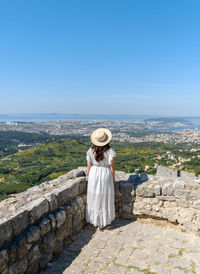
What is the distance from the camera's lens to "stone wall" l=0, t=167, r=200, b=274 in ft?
9.55

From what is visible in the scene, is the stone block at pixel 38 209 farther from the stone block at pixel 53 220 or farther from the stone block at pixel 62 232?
the stone block at pixel 62 232

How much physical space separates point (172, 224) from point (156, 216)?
1.16 feet

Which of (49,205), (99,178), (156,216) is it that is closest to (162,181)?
(156,216)

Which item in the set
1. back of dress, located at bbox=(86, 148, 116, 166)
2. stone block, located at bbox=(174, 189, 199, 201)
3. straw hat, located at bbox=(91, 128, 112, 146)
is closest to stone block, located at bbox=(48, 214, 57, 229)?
back of dress, located at bbox=(86, 148, 116, 166)

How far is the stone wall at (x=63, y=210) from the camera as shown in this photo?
2.91 m

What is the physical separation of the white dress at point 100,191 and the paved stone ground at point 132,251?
0.34m

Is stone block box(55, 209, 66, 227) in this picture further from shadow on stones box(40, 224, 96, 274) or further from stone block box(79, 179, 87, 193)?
stone block box(79, 179, 87, 193)

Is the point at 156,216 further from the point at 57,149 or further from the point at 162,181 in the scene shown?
the point at 57,149

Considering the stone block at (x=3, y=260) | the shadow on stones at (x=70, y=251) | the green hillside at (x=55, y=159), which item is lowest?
the green hillside at (x=55, y=159)

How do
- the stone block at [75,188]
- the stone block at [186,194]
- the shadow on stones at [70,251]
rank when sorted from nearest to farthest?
the shadow on stones at [70,251]
the stone block at [75,188]
the stone block at [186,194]

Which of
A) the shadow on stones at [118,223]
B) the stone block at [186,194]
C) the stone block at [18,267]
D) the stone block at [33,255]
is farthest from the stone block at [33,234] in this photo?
the stone block at [186,194]

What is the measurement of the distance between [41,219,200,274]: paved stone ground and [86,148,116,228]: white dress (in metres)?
0.34

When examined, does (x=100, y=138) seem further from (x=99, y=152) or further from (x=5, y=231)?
(x=5, y=231)

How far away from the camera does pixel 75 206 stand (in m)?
4.21
